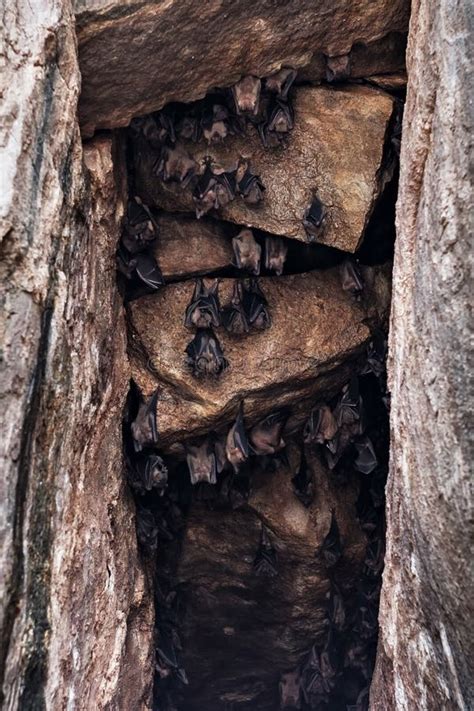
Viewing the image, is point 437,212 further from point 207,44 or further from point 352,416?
point 352,416

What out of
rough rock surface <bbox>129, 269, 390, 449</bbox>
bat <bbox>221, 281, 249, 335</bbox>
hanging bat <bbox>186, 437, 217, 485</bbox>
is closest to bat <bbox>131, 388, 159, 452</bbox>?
rough rock surface <bbox>129, 269, 390, 449</bbox>

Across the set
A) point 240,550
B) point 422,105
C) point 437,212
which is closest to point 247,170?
point 422,105

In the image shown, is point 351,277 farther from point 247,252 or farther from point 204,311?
point 204,311

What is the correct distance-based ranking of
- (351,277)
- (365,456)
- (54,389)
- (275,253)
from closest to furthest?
1. (54,389)
2. (275,253)
3. (351,277)
4. (365,456)

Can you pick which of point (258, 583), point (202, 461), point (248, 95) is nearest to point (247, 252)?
point (248, 95)

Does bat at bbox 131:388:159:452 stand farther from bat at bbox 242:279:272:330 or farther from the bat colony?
bat at bbox 242:279:272:330

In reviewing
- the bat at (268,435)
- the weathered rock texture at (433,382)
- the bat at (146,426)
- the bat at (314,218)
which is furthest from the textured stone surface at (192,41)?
the bat at (268,435)

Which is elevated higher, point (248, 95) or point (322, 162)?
point (248, 95)

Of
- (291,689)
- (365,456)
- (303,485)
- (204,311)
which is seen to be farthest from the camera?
(291,689)
